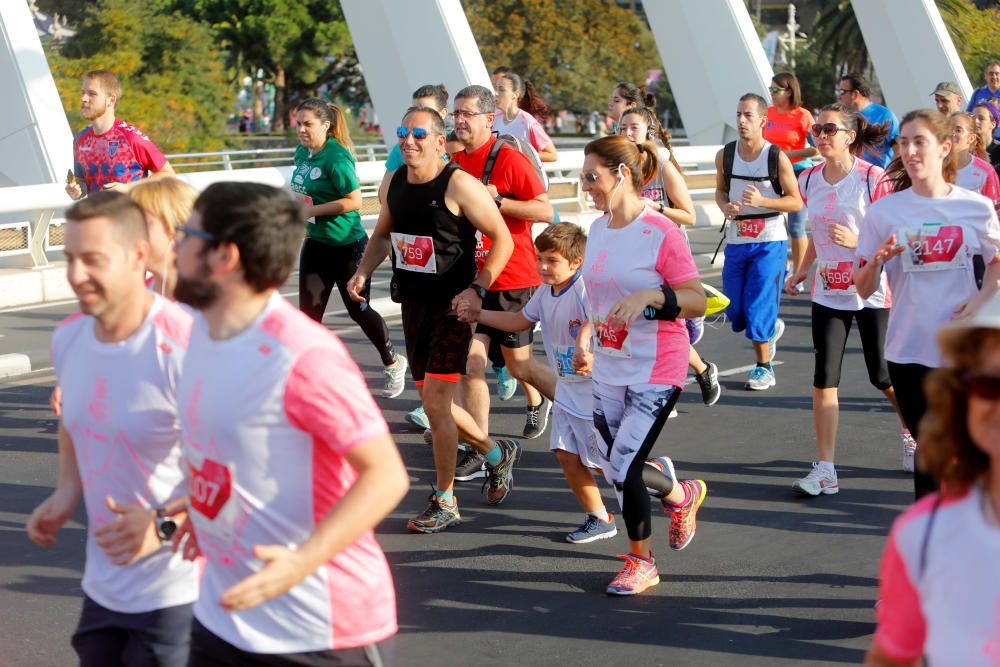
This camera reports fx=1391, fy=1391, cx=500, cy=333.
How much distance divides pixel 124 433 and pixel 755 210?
22.6 ft

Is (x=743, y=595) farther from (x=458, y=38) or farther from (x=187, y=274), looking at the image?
(x=458, y=38)

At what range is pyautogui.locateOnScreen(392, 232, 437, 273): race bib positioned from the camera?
642 centimetres

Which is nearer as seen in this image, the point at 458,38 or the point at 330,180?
the point at 330,180

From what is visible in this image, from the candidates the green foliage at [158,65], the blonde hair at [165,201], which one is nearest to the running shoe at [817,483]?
the blonde hair at [165,201]

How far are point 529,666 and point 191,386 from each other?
2355 millimetres

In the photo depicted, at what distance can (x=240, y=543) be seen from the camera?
2816mm

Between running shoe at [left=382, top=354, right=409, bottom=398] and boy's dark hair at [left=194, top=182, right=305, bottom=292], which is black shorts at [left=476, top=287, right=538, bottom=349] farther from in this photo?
boy's dark hair at [left=194, top=182, right=305, bottom=292]

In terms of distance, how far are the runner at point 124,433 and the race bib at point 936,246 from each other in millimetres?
3255

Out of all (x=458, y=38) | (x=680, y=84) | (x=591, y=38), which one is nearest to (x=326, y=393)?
(x=458, y=38)

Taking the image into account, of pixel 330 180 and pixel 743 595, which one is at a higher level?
pixel 330 180

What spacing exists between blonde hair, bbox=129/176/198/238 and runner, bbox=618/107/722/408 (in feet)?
15.3

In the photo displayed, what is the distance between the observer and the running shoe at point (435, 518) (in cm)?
643

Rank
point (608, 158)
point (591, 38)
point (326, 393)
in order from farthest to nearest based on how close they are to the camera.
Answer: point (591, 38), point (608, 158), point (326, 393)

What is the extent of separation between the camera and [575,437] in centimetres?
608
